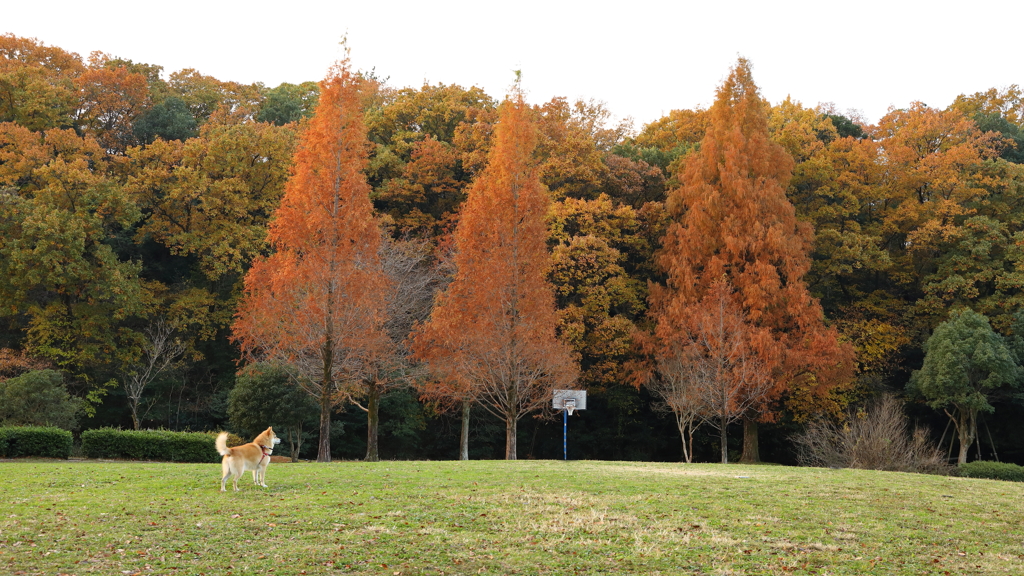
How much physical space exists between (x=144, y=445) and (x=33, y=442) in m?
2.36

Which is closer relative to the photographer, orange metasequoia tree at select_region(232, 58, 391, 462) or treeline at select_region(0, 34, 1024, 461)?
orange metasequoia tree at select_region(232, 58, 391, 462)

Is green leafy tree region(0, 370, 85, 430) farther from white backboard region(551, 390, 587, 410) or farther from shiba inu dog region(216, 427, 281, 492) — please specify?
white backboard region(551, 390, 587, 410)

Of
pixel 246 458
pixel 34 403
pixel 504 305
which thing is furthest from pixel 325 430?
pixel 246 458

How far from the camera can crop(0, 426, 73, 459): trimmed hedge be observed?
17.4 metres

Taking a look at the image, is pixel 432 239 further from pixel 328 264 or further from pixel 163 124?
pixel 163 124

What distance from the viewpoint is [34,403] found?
70.8 feet

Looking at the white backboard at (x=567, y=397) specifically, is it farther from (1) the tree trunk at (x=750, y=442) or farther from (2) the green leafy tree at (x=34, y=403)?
(2) the green leafy tree at (x=34, y=403)

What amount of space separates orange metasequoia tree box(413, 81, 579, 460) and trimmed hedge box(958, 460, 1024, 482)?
42.0ft

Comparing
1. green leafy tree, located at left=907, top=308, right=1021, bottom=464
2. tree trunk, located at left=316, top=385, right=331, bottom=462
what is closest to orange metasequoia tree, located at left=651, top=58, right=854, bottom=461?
green leafy tree, located at left=907, top=308, right=1021, bottom=464

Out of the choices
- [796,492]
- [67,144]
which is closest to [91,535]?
[796,492]

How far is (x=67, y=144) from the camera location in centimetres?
3170

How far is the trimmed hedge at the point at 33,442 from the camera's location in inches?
686

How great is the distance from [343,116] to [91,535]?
624 inches

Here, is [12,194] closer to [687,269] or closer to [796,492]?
[687,269]
